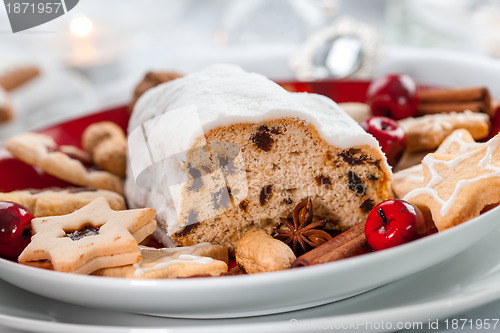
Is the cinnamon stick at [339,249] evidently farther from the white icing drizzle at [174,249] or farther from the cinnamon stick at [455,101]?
the cinnamon stick at [455,101]

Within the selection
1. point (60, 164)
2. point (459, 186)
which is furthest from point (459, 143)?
point (60, 164)

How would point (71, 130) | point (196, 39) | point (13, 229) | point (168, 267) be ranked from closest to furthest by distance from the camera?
point (168, 267) < point (13, 229) < point (71, 130) < point (196, 39)

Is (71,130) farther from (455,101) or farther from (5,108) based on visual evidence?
(455,101)

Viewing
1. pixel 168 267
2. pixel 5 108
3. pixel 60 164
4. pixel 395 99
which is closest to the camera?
pixel 168 267

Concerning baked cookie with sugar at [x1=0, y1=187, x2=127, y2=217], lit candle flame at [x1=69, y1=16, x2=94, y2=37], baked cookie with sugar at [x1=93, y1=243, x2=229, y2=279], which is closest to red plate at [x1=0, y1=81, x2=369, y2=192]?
baked cookie with sugar at [x1=0, y1=187, x2=127, y2=217]

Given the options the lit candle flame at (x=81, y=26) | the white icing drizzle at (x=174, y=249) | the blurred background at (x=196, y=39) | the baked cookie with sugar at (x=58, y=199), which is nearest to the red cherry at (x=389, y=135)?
the white icing drizzle at (x=174, y=249)

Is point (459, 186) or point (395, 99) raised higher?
point (459, 186)

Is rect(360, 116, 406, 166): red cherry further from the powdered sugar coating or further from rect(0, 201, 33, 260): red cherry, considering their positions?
rect(0, 201, 33, 260): red cherry
